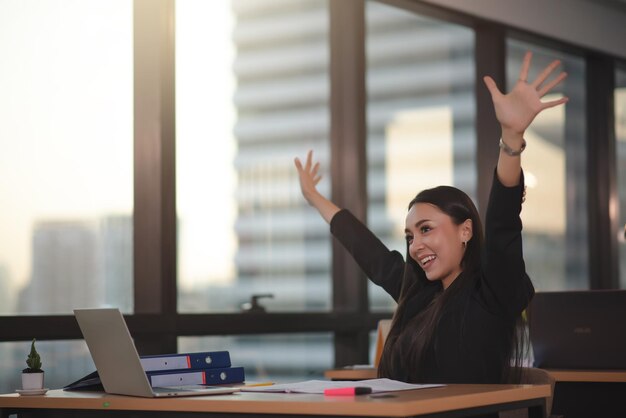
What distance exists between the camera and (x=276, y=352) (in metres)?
5.01

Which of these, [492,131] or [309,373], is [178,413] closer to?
[309,373]

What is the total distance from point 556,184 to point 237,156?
2.85 metres

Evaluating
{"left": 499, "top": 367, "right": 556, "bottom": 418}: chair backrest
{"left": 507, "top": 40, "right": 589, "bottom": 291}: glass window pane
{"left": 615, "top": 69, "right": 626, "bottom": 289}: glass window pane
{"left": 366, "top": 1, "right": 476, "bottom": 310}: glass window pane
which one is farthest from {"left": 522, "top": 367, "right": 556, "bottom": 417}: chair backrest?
{"left": 615, "top": 69, "right": 626, "bottom": 289}: glass window pane

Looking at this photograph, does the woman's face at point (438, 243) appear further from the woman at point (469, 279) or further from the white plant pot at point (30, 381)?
the white plant pot at point (30, 381)

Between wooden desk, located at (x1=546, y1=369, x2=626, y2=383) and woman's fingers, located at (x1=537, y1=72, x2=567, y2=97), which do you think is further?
wooden desk, located at (x1=546, y1=369, x2=626, y2=383)

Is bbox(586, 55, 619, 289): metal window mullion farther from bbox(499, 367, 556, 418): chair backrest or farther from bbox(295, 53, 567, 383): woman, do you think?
bbox(499, 367, 556, 418): chair backrest

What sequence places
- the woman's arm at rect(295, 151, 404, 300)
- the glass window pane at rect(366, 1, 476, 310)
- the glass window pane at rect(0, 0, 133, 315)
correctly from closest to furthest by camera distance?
the woman's arm at rect(295, 151, 404, 300), the glass window pane at rect(0, 0, 133, 315), the glass window pane at rect(366, 1, 476, 310)

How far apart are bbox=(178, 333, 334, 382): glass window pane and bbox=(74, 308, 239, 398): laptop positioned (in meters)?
1.86

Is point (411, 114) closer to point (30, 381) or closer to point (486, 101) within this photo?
point (486, 101)

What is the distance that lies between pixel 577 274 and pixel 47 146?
4.19 metres

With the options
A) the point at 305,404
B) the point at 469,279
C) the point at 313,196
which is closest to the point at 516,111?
the point at 469,279

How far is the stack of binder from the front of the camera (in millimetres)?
2715

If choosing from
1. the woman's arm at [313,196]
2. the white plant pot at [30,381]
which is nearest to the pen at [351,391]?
the white plant pot at [30,381]

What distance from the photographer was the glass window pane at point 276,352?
4.71m
